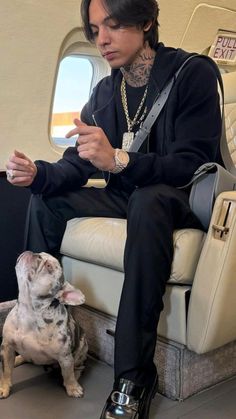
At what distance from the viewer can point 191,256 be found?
151 cm

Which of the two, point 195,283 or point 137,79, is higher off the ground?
point 137,79

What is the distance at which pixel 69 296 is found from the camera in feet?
5.25

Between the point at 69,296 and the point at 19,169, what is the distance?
17.8 inches

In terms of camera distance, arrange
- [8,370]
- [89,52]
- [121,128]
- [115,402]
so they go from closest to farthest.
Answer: [115,402], [8,370], [121,128], [89,52]

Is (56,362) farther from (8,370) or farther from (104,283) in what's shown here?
(104,283)

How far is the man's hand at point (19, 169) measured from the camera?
170cm

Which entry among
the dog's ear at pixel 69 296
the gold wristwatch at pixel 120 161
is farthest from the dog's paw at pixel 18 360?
the gold wristwatch at pixel 120 161

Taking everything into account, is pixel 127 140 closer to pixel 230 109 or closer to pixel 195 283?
pixel 195 283

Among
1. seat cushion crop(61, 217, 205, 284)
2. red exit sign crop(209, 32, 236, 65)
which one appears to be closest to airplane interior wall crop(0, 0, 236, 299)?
seat cushion crop(61, 217, 205, 284)

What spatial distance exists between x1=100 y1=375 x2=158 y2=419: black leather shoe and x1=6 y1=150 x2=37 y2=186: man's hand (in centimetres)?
73

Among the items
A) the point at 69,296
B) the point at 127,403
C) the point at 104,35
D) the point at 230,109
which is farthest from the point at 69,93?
the point at 127,403

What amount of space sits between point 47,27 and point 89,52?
0.41 meters

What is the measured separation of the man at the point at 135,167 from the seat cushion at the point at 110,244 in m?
0.04

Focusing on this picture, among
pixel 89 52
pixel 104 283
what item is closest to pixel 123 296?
pixel 104 283
